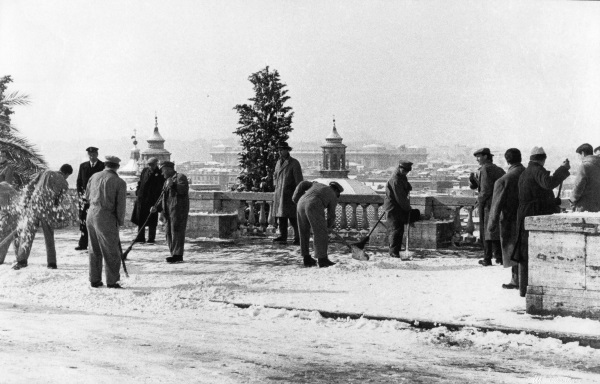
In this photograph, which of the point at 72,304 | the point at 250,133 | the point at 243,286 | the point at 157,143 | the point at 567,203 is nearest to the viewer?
the point at 72,304

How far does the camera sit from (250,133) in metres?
57.8

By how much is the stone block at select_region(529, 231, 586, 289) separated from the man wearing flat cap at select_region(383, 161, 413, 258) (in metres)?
4.85

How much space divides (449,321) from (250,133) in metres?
50.2

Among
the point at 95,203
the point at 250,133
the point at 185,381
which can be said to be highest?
the point at 250,133

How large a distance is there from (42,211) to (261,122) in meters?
45.9

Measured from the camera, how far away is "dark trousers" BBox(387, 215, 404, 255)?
13.2 meters

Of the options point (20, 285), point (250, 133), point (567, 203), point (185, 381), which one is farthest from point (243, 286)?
point (250, 133)

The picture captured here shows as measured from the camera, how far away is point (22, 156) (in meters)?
12.7

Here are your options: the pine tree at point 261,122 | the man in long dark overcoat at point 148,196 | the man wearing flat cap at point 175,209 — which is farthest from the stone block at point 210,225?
the pine tree at point 261,122

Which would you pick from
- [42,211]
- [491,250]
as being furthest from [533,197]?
[42,211]

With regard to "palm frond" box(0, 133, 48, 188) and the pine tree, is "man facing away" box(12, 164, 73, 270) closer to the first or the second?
"palm frond" box(0, 133, 48, 188)

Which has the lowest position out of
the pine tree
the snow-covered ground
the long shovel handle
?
the snow-covered ground

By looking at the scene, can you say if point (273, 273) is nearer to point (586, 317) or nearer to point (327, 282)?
point (327, 282)

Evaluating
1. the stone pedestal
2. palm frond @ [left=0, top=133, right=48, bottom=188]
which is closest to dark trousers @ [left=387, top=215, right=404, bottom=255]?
the stone pedestal
